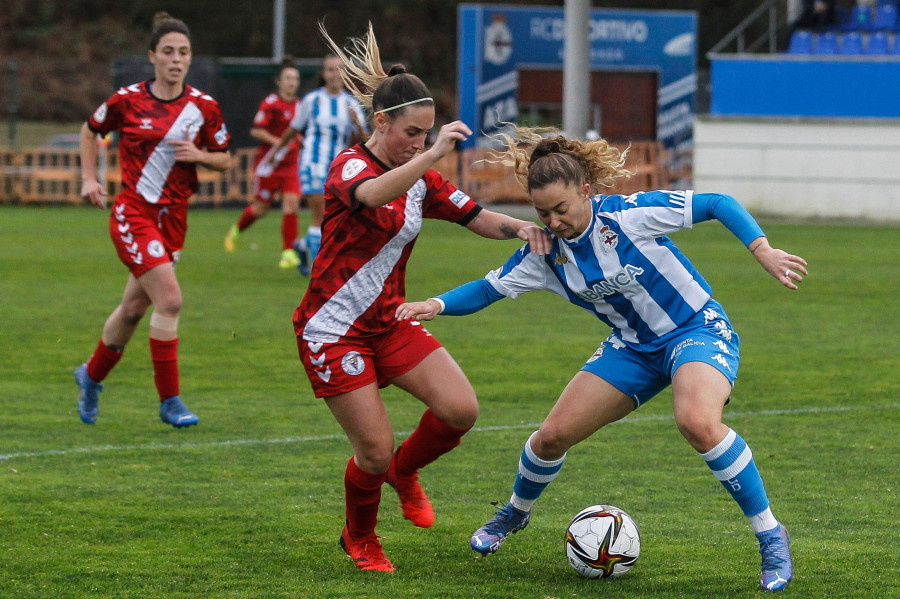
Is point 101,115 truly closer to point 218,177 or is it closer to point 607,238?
point 607,238

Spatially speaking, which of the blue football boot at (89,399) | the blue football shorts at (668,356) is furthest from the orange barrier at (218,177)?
the blue football shorts at (668,356)

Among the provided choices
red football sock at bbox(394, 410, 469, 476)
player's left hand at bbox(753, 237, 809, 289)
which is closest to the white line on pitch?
red football sock at bbox(394, 410, 469, 476)

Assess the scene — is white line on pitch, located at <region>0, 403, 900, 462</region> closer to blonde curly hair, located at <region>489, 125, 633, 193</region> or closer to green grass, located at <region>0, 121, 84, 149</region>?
blonde curly hair, located at <region>489, 125, 633, 193</region>

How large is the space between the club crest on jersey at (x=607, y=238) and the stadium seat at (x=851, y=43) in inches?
835

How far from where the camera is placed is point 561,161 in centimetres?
453

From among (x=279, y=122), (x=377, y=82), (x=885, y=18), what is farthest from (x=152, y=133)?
(x=885, y=18)

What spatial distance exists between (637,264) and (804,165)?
19210mm

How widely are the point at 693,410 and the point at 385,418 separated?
3.51 ft

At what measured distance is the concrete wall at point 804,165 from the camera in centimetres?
2247

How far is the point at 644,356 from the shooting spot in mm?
4680

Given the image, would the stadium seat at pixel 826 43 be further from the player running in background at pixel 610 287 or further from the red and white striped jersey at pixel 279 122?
the player running in background at pixel 610 287

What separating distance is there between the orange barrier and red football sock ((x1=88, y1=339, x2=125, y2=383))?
19717 mm

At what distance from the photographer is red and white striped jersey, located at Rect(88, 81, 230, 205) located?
23.1ft

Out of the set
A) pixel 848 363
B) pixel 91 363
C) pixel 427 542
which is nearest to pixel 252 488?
pixel 427 542
